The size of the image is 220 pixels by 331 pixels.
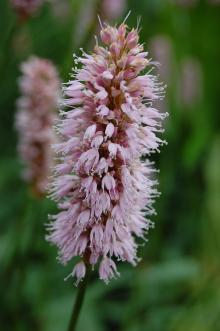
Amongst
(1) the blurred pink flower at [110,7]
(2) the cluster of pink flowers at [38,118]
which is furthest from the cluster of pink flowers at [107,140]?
(1) the blurred pink flower at [110,7]

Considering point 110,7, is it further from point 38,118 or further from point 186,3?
point 186,3

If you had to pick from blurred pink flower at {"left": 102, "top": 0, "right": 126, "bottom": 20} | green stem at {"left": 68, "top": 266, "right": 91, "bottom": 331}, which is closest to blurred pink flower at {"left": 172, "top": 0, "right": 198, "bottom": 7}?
blurred pink flower at {"left": 102, "top": 0, "right": 126, "bottom": 20}

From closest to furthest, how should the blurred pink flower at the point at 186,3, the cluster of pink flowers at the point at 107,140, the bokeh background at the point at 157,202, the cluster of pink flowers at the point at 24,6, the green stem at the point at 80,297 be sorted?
the cluster of pink flowers at the point at 107,140 → the green stem at the point at 80,297 → the cluster of pink flowers at the point at 24,6 → the bokeh background at the point at 157,202 → the blurred pink flower at the point at 186,3

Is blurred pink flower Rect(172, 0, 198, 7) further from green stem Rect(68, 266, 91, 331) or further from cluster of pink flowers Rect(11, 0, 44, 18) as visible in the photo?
green stem Rect(68, 266, 91, 331)

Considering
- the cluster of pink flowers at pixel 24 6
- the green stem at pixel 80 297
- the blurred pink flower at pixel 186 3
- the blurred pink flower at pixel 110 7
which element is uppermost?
the blurred pink flower at pixel 186 3

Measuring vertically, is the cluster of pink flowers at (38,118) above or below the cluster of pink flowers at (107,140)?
above

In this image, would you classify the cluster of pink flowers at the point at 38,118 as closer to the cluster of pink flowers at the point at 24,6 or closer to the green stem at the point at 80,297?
the cluster of pink flowers at the point at 24,6
